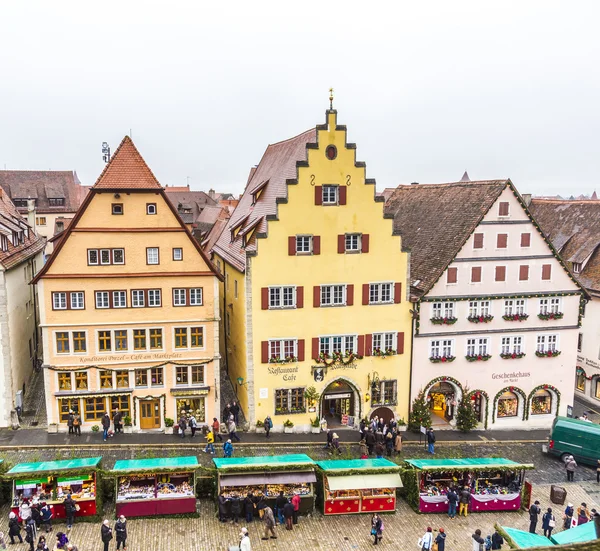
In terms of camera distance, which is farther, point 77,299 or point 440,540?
point 77,299

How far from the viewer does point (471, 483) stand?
1142 inches

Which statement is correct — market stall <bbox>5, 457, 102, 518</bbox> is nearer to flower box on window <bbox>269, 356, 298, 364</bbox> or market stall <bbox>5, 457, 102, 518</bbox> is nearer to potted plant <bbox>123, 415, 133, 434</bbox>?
potted plant <bbox>123, 415, 133, 434</bbox>

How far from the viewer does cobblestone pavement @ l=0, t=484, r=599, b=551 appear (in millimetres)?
24688

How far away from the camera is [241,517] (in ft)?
88.7

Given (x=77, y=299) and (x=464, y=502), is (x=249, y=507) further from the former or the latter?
(x=77, y=299)

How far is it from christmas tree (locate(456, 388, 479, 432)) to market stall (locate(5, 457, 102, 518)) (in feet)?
76.8

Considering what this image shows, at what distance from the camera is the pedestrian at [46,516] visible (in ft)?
81.1

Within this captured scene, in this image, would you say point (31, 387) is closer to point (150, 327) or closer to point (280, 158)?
point (150, 327)

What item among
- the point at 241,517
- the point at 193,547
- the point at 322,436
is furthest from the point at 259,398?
the point at 193,547

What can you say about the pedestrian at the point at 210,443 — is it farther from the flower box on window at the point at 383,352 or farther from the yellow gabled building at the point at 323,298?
the flower box on window at the point at 383,352

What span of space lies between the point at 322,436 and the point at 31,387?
22.0m

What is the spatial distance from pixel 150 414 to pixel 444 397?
20158 millimetres

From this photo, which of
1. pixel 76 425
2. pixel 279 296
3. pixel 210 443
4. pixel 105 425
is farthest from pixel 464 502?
pixel 76 425

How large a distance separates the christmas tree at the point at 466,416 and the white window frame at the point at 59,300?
1028 inches
